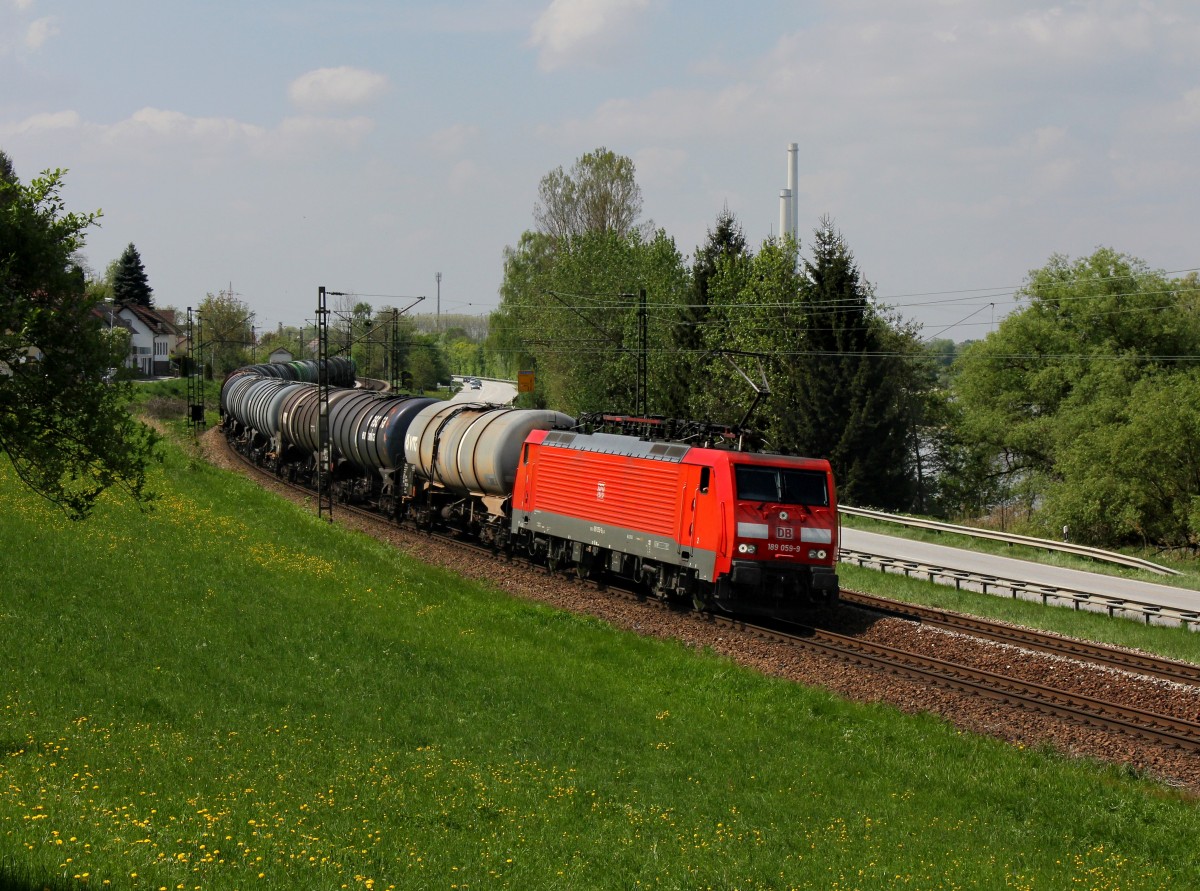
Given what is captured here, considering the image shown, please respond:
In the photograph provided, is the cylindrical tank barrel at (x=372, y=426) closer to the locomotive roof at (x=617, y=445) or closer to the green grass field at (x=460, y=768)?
the locomotive roof at (x=617, y=445)

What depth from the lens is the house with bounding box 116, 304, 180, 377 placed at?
352ft

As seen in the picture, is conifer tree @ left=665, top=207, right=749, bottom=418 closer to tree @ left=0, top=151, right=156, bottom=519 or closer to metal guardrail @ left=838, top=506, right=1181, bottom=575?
metal guardrail @ left=838, top=506, right=1181, bottom=575

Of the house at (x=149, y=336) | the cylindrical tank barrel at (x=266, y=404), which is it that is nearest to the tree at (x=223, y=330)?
the house at (x=149, y=336)

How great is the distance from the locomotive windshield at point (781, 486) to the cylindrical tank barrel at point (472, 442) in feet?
29.5

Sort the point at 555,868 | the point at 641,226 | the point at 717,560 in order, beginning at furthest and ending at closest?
the point at 641,226
the point at 717,560
the point at 555,868

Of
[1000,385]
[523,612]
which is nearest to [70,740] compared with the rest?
[523,612]

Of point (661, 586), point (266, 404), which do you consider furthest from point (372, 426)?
point (661, 586)

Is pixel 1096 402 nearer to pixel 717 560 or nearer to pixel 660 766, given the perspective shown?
pixel 717 560

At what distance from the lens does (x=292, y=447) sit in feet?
153

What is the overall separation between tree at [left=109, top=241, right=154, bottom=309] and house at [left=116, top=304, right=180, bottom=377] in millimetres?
3190

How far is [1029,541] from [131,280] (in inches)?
4266

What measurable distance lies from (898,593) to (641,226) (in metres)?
56.6

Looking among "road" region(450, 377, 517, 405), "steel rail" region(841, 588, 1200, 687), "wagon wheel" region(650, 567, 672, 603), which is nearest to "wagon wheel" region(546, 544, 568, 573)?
"wagon wheel" region(650, 567, 672, 603)

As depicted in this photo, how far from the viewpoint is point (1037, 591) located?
27.8m
